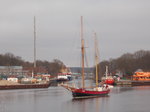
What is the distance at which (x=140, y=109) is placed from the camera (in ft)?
187

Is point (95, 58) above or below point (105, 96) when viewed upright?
above

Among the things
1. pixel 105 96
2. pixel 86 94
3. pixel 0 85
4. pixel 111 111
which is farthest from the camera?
pixel 0 85

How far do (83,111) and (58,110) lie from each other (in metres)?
4.54

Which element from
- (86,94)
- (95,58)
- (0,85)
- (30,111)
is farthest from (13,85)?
(30,111)

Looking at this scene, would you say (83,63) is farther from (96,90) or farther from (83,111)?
(83,111)

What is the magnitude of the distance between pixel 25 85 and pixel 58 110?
74.4 metres

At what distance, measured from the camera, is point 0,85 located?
12556 centimetres

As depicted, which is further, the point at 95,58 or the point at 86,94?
the point at 95,58

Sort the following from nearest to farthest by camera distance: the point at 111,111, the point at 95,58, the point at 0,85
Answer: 1. the point at 111,111
2. the point at 95,58
3. the point at 0,85

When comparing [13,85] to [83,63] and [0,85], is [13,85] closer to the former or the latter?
[0,85]

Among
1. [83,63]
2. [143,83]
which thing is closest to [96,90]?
[83,63]

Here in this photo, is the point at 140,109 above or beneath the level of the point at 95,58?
beneath

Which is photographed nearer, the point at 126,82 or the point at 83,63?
the point at 83,63

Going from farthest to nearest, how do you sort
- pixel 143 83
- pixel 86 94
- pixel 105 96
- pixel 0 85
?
pixel 143 83, pixel 0 85, pixel 105 96, pixel 86 94
